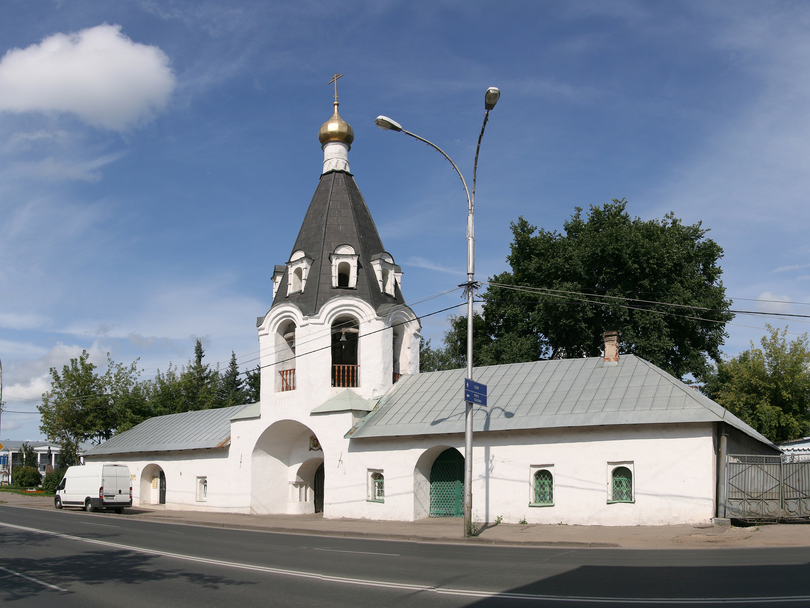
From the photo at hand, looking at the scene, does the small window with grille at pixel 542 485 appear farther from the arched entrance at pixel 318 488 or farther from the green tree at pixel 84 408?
the green tree at pixel 84 408

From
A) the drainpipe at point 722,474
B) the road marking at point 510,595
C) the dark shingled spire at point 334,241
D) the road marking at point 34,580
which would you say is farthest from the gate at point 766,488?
the road marking at point 34,580

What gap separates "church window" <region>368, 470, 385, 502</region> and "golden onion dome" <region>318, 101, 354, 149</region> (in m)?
12.9

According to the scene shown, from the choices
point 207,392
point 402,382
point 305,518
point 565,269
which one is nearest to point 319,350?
point 402,382

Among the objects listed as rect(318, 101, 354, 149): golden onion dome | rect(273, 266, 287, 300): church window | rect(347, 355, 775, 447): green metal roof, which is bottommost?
rect(347, 355, 775, 447): green metal roof

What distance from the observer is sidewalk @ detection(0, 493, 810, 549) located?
1431 centimetres

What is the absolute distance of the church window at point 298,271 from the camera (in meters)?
25.1

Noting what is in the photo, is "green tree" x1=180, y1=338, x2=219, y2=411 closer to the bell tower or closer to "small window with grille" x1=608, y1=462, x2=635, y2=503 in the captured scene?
the bell tower

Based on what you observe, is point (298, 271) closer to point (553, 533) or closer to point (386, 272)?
point (386, 272)

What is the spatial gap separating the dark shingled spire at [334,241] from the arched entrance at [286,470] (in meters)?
4.63

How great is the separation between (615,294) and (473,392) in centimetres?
1587

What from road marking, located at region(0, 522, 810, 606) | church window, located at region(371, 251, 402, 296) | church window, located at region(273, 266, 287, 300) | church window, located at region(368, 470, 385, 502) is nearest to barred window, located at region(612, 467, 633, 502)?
church window, located at region(368, 470, 385, 502)

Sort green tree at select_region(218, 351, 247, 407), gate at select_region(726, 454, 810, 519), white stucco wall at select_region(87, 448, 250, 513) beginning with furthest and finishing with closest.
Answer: green tree at select_region(218, 351, 247, 407) < white stucco wall at select_region(87, 448, 250, 513) < gate at select_region(726, 454, 810, 519)

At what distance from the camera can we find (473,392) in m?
16.2

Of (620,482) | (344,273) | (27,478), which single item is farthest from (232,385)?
(620,482)
